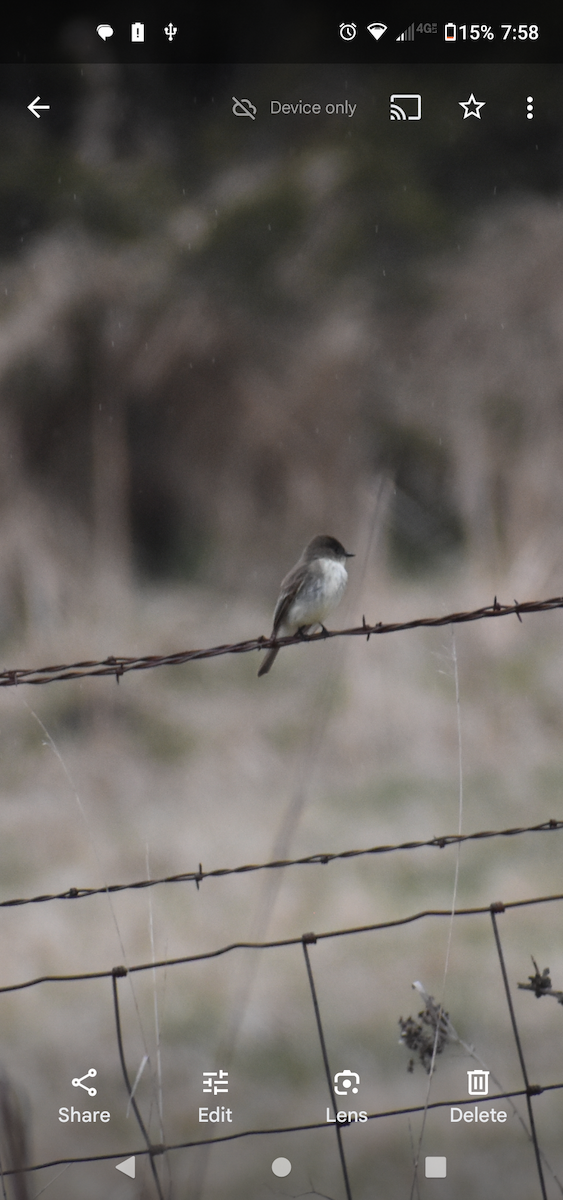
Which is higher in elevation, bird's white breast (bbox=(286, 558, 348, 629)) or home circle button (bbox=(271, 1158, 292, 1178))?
bird's white breast (bbox=(286, 558, 348, 629))

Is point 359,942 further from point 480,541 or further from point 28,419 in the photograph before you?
point 28,419

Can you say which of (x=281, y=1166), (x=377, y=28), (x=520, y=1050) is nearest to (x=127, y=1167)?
(x=281, y=1166)

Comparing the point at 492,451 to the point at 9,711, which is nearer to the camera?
the point at 492,451

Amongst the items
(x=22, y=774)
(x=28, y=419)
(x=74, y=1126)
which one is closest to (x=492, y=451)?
(x=28, y=419)

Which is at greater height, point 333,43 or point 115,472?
point 115,472

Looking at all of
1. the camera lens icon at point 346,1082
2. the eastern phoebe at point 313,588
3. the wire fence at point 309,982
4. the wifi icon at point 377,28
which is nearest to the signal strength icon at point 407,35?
the wifi icon at point 377,28

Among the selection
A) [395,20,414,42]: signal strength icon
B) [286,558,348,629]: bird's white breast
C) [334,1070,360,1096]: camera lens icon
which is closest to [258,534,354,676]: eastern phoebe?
[286,558,348,629]: bird's white breast

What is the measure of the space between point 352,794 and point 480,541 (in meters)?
4.24

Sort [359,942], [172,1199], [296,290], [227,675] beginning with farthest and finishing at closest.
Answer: [227,675] → [296,290] → [359,942] → [172,1199]

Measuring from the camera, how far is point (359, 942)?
11.4 m

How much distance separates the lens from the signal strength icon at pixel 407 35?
258 centimetres

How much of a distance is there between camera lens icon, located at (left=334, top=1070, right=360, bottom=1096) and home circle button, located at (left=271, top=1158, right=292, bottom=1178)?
150 mm

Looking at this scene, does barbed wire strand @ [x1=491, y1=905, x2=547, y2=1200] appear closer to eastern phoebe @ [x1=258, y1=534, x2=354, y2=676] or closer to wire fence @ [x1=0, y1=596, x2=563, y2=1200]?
wire fence @ [x1=0, y1=596, x2=563, y2=1200]

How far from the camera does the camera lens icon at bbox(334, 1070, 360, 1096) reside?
1.87m
